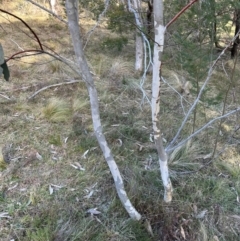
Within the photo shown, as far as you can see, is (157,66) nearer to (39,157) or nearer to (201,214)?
(201,214)

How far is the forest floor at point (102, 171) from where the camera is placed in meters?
1.69

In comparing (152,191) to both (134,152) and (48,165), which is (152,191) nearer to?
(134,152)

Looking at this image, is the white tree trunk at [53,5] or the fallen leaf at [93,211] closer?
the fallen leaf at [93,211]

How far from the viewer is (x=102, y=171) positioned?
2.11m

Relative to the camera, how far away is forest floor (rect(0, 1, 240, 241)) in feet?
5.56

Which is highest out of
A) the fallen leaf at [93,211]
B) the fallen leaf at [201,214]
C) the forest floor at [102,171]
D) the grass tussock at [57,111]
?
the grass tussock at [57,111]

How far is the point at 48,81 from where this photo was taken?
3.58 meters

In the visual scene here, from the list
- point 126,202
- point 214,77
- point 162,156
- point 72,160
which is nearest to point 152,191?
point 126,202

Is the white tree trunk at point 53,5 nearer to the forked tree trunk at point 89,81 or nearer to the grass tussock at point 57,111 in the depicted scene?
the grass tussock at point 57,111

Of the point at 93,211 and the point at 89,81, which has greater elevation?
the point at 89,81

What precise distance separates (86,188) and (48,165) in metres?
0.39

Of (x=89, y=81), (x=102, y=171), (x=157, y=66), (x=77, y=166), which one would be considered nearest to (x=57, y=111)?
(x=77, y=166)

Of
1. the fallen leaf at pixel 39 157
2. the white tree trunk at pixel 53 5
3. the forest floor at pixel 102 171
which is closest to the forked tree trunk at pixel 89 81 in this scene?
the forest floor at pixel 102 171

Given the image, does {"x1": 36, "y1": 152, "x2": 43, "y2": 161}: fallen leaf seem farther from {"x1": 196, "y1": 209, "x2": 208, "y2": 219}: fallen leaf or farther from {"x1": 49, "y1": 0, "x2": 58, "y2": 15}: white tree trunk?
{"x1": 49, "y1": 0, "x2": 58, "y2": 15}: white tree trunk
